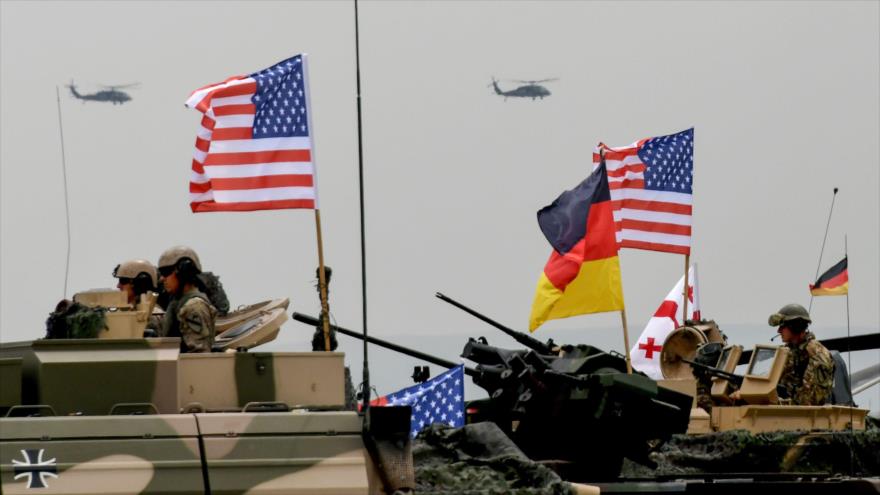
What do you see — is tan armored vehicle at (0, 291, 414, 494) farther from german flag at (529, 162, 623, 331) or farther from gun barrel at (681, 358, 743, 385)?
gun barrel at (681, 358, 743, 385)

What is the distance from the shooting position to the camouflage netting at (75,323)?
14734mm

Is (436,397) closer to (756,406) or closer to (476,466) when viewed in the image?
(756,406)

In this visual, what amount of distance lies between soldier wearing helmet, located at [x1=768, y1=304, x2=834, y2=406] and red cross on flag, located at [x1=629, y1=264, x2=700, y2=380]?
6.04 meters

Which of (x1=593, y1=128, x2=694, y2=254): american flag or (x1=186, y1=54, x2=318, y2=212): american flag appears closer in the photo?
(x1=186, y1=54, x2=318, y2=212): american flag

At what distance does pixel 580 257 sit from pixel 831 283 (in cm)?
729

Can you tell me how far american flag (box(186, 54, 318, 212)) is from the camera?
17.4 metres

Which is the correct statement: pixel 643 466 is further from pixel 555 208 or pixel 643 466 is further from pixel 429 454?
pixel 429 454

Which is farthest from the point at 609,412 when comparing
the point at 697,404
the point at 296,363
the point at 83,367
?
the point at 83,367

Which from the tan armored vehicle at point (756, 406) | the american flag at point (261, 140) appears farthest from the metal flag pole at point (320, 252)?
the tan armored vehicle at point (756, 406)

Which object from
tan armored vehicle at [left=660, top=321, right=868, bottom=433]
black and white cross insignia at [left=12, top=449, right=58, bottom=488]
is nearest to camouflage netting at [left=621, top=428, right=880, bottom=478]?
tan armored vehicle at [left=660, top=321, right=868, bottom=433]

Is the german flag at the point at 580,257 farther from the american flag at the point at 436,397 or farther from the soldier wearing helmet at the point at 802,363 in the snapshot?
the soldier wearing helmet at the point at 802,363

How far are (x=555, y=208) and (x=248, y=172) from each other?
5.85 meters

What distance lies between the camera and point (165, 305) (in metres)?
17.2

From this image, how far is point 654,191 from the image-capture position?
28547mm
